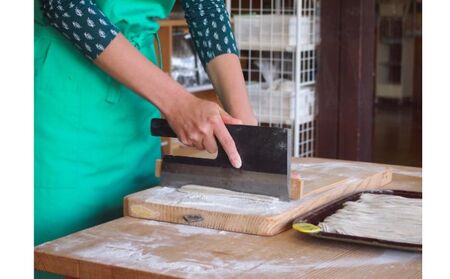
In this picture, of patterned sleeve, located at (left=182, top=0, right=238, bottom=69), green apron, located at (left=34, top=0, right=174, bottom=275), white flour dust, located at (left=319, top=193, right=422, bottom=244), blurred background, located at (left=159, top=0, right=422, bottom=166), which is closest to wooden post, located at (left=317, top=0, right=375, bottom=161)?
blurred background, located at (left=159, top=0, right=422, bottom=166)

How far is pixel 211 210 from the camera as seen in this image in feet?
4.24

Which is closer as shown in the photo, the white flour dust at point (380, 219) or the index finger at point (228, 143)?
the white flour dust at point (380, 219)

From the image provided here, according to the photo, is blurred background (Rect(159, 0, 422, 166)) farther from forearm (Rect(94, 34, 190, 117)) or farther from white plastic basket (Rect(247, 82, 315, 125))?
forearm (Rect(94, 34, 190, 117))

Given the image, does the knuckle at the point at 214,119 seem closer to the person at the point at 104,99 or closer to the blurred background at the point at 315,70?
the person at the point at 104,99

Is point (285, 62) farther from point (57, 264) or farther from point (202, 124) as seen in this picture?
point (57, 264)

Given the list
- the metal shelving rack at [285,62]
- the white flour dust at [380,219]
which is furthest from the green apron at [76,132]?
the metal shelving rack at [285,62]

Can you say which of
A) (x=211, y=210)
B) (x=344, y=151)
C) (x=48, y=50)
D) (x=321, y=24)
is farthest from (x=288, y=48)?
(x=211, y=210)

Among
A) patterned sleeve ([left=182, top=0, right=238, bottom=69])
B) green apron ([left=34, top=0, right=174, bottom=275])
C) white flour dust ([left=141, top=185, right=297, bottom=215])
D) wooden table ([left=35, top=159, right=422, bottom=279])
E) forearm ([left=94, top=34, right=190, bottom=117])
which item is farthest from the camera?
patterned sleeve ([left=182, top=0, right=238, bottom=69])

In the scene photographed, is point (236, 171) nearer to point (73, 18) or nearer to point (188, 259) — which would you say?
point (188, 259)

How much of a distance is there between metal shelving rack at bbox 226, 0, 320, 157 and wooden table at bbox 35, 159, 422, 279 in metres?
2.03

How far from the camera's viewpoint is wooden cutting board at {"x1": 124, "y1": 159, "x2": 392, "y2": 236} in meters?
1.26

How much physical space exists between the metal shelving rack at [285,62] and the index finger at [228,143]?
1911 millimetres

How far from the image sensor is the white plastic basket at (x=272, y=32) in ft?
10.6

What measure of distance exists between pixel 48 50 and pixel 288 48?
5.90 ft
